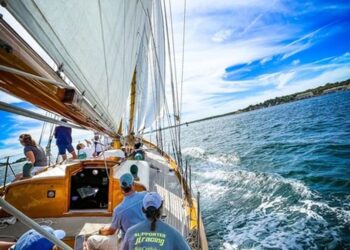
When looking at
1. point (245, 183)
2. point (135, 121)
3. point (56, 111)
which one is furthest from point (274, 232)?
point (135, 121)

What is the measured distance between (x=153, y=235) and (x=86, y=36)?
2.08m

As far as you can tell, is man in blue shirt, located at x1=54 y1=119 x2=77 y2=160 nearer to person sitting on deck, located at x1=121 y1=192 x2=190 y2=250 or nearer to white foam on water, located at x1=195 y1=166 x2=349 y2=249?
white foam on water, located at x1=195 y1=166 x2=349 y2=249

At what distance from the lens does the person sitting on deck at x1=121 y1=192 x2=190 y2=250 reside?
2.46 metres

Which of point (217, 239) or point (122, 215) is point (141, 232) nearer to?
point (122, 215)

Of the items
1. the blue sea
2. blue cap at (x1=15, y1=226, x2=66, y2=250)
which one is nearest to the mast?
the blue sea

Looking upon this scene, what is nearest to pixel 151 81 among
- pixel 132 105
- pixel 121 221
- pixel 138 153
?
pixel 132 105

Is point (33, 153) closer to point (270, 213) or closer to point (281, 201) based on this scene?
point (270, 213)

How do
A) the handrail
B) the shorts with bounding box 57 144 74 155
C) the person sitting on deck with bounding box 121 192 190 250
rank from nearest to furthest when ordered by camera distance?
the handrail
the person sitting on deck with bounding box 121 192 190 250
the shorts with bounding box 57 144 74 155

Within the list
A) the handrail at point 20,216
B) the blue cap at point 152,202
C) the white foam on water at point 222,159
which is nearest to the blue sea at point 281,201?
the white foam on water at point 222,159

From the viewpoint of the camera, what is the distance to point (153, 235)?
2.48 metres

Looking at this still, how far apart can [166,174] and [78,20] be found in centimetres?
625

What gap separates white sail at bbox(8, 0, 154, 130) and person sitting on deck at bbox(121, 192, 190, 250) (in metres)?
1.49

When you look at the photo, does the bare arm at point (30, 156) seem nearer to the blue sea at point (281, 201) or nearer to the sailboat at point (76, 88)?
the sailboat at point (76, 88)

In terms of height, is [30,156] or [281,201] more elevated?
[30,156]
